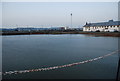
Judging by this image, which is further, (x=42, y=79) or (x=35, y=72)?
(x=35, y=72)

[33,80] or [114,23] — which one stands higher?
[114,23]

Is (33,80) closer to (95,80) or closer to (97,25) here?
(95,80)

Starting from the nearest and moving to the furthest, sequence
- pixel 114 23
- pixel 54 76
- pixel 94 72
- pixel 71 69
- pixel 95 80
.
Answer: pixel 95 80 → pixel 54 76 → pixel 94 72 → pixel 71 69 → pixel 114 23

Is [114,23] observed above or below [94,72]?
above

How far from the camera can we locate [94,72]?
587cm

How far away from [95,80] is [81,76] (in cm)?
69

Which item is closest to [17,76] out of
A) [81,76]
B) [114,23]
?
[81,76]

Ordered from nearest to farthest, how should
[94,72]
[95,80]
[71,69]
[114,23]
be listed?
[95,80]
[94,72]
[71,69]
[114,23]

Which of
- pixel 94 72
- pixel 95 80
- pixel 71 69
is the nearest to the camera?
pixel 95 80

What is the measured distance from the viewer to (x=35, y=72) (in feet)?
19.3

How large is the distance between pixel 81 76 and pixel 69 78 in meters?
0.64

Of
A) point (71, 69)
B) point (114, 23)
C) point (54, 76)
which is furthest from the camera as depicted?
point (114, 23)

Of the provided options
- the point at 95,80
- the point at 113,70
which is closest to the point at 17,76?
the point at 95,80

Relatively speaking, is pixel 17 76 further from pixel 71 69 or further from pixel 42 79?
pixel 71 69
